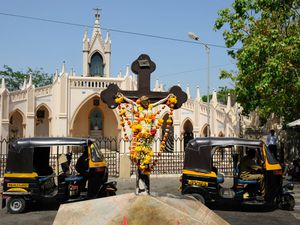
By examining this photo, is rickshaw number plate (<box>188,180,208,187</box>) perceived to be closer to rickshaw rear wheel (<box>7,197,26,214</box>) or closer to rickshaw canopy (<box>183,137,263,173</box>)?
rickshaw canopy (<box>183,137,263,173</box>)

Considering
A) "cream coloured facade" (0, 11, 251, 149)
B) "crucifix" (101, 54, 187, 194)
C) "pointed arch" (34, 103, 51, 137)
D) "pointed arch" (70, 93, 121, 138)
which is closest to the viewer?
"crucifix" (101, 54, 187, 194)

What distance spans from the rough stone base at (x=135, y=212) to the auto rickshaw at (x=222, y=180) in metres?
4.51

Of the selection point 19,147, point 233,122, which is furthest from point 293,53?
point 233,122

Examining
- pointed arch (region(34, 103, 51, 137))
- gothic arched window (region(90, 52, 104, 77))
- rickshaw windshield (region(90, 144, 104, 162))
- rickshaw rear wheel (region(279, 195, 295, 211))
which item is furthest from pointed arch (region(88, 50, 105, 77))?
rickshaw rear wheel (region(279, 195, 295, 211))

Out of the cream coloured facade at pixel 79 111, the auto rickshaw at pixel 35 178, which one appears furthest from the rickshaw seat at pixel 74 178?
the cream coloured facade at pixel 79 111

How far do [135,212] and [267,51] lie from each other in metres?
9.83

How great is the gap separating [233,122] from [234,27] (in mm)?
15481

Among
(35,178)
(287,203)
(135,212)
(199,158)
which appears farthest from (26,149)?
(287,203)

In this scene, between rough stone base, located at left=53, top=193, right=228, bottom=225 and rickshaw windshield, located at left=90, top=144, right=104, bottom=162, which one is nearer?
rough stone base, located at left=53, top=193, right=228, bottom=225

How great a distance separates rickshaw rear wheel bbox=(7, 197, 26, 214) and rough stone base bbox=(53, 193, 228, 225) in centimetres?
505

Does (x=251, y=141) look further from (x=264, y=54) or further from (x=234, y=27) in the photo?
(x=234, y=27)

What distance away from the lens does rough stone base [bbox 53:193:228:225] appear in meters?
4.66

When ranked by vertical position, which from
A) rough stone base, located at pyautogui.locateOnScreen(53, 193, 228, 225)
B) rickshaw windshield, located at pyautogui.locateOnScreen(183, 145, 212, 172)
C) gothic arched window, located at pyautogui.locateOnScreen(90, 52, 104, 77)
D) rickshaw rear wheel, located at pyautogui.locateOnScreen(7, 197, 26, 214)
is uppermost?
gothic arched window, located at pyautogui.locateOnScreen(90, 52, 104, 77)

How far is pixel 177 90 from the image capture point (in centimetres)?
806
